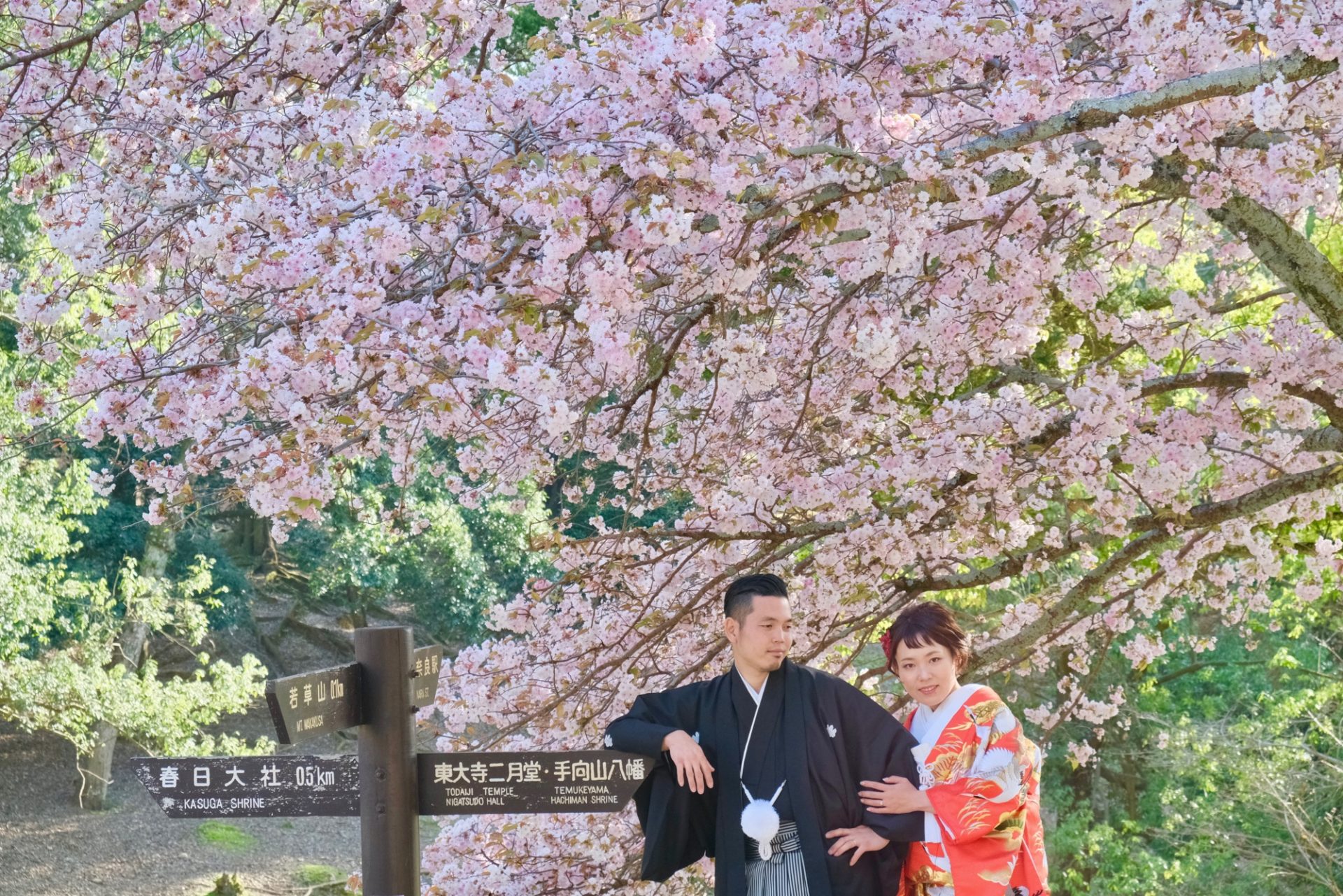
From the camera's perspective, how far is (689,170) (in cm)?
228

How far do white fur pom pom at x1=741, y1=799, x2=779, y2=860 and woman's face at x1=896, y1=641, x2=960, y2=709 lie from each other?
1.22ft

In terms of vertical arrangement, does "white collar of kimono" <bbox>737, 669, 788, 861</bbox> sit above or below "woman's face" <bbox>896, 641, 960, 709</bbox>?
below

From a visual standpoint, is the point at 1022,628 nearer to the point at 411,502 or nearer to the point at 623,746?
the point at 623,746

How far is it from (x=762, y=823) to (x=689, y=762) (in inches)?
6.9

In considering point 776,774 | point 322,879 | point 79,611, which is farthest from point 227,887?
point 776,774

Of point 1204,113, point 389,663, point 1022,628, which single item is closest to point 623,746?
point 389,663

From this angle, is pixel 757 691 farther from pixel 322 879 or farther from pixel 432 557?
pixel 432 557

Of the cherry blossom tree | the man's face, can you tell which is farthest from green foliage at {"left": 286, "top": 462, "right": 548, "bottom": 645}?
the man's face

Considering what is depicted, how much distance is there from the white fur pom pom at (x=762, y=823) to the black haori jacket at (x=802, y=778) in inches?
1.7

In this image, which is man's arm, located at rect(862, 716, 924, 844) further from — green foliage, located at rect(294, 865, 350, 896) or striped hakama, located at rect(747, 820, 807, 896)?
green foliage, located at rect(294, 865, 350, 896)

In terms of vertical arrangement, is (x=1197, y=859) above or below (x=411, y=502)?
below

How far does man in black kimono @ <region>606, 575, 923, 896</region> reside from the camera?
95.8 inches

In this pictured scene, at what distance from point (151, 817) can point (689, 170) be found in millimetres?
12600

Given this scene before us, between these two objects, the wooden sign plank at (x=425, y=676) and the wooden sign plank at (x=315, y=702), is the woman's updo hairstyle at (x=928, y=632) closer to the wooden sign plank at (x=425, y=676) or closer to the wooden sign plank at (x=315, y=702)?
the wooden sign plank at (x=425, y=676)
